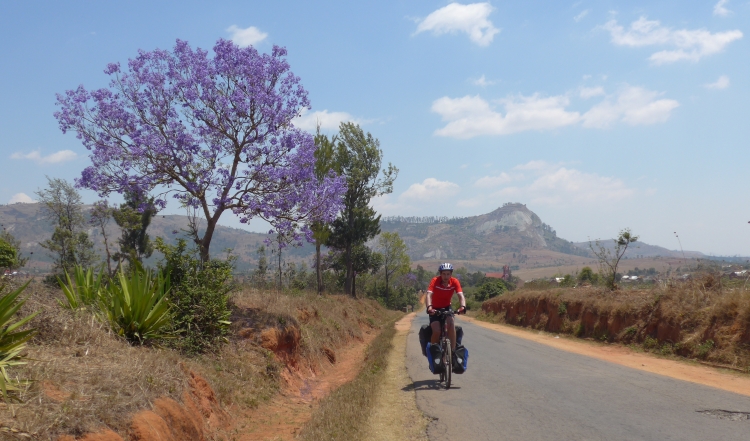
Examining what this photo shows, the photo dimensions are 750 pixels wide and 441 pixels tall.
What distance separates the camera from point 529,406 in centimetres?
830

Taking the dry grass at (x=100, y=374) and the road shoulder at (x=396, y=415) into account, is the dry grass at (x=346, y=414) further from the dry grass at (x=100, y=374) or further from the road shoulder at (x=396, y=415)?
the dry grass at (x=100, y=374)

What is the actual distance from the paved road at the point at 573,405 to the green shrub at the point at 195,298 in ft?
14.4

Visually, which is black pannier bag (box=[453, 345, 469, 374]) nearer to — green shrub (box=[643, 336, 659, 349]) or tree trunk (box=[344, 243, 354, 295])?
green shrub (box=[643, 336, 659, 349])

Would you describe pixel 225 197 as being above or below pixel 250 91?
below

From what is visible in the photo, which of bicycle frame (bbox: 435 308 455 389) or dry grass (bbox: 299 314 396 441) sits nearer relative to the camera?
dry grass (bbox: 299 314 396 441)

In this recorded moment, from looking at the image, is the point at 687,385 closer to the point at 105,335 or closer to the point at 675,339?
the point at 675,339

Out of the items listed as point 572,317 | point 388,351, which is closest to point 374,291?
point 572,317

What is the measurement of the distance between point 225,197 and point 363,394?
7383mm

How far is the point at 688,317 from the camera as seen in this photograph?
15438mm

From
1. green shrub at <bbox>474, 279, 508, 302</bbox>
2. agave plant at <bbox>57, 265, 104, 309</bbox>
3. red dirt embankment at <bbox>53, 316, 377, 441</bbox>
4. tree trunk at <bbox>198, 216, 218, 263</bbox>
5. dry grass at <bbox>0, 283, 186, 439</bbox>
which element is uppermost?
tree trunk at <bbox>198, 216, 218, 263</bbox>

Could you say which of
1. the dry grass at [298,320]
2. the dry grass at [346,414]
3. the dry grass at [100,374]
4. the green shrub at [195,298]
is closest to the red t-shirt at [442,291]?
the dry grass at [346,414]

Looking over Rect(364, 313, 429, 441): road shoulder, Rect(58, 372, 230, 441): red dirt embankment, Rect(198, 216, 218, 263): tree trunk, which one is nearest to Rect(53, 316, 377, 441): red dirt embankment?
Rect(58, 372, 230, 441): red dirt embankment

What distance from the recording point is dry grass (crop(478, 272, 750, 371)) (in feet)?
43.2

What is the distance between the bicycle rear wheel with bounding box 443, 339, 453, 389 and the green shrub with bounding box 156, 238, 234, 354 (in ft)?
15.5
